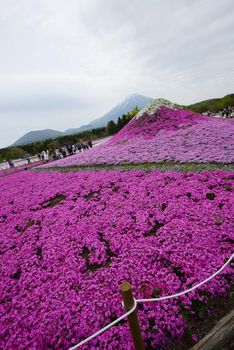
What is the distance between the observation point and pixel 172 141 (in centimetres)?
2142

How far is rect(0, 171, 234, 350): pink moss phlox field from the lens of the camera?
4.86 metres

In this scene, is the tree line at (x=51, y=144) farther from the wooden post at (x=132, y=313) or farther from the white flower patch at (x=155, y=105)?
the wooden post at (x=132, y=313)

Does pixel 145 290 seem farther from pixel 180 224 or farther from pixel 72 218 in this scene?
pixel 72 218

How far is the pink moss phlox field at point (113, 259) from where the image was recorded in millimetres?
4863

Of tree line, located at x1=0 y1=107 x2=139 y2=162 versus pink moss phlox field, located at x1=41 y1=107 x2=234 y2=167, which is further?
tree line, located at x1=0 y1=107 x2=139 y2=162

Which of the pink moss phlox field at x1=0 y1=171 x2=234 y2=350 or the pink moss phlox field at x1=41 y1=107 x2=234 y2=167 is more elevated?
the pink moss phlox field at x1=41 y1=107 x2=234 y2=167

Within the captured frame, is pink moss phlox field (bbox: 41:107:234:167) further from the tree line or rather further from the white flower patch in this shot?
the tree line

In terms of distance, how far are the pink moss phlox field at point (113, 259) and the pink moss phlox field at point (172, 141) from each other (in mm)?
4582

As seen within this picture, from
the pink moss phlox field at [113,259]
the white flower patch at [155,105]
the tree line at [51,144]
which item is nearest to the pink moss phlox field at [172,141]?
the white flower patch at [155,105]

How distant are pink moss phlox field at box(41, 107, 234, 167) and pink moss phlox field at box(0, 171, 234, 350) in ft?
15.0

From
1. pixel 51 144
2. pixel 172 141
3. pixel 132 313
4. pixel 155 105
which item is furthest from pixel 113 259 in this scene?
pixel 51 144

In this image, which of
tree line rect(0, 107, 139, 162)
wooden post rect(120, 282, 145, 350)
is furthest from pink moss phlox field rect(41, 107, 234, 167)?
tree line rect(0, 107, 139, 162)

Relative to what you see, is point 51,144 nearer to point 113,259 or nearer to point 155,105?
point 155,105

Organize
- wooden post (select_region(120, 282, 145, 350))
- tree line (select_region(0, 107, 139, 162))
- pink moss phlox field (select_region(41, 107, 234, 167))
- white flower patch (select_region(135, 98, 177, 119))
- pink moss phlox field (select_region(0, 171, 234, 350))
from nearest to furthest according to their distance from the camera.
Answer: wooden post (select_region(120, 282, 145, 350)) → pink moss phlox field (select_region(0, 171, 234, 350)) → pink moss phlox field (select_region(41, 107, 234, 167)) → white flower patch (select_region(135, 98, 177, 119)) → tree line (select_region(0, 107, 139, 162))
